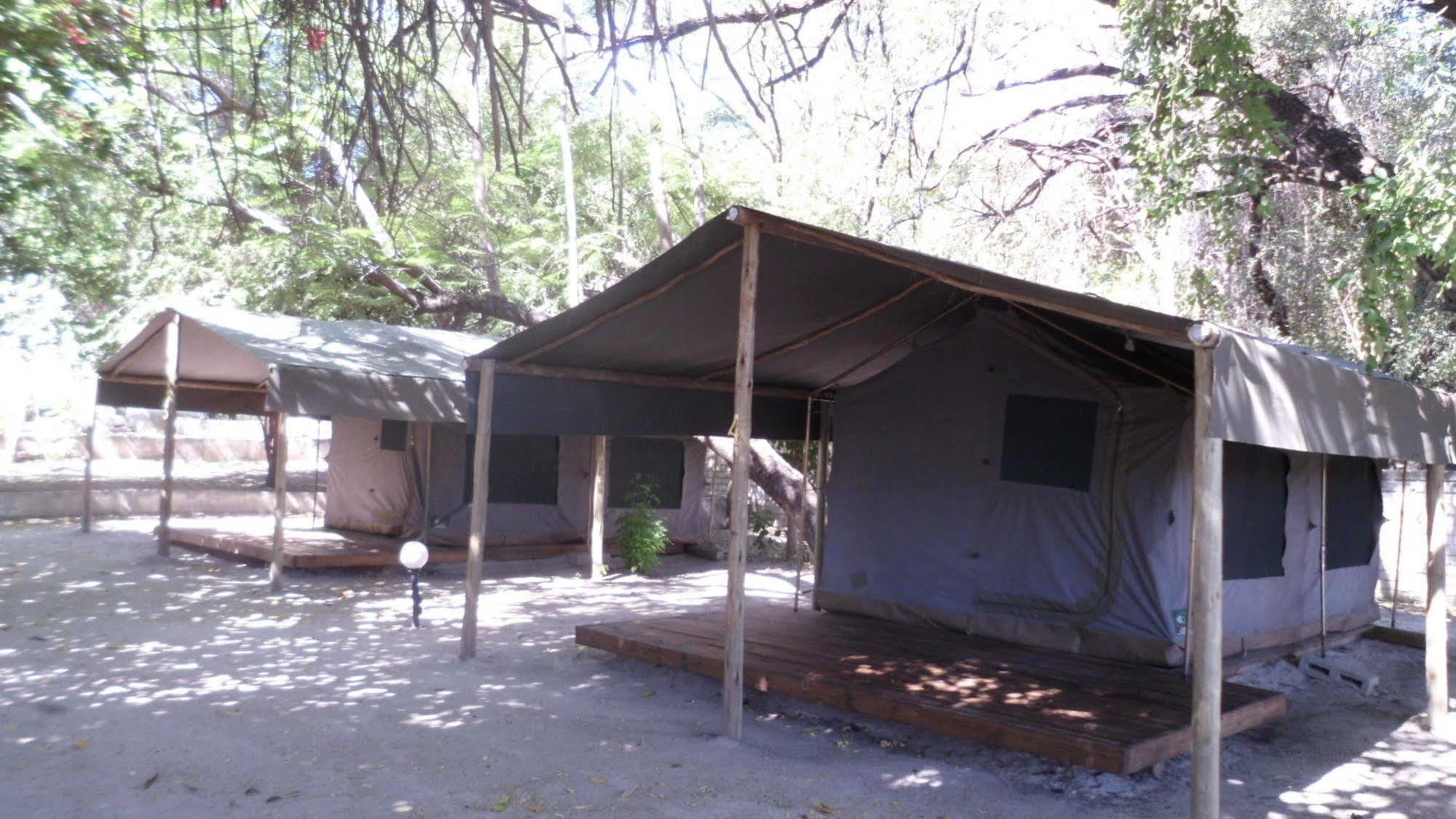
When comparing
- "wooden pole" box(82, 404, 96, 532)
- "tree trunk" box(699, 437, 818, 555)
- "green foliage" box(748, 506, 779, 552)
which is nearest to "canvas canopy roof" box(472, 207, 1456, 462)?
"tree trunk" box(699, 437, 818, 555)

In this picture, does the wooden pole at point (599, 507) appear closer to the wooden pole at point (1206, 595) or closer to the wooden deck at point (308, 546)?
the wooden deck at point (308, 546)

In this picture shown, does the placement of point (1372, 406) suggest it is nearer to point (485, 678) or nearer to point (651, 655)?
point (651, 655)

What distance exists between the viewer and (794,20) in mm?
8672

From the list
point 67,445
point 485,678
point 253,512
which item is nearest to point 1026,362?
point 485,678

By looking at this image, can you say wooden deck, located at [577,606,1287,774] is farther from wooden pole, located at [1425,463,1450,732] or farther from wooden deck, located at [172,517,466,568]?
wooden deck, located at [172,517,466,568]

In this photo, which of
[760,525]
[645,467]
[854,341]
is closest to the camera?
[854,341]

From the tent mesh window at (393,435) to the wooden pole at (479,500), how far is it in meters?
5.69

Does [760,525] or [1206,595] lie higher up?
[1206,595]

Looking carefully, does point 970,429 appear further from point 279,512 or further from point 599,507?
point 279,512

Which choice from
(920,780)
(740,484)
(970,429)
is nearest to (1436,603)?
(970,429)

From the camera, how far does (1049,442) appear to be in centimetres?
748

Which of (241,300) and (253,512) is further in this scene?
(253,512)

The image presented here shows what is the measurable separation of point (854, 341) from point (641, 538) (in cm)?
558

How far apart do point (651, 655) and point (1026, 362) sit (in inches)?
130
